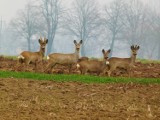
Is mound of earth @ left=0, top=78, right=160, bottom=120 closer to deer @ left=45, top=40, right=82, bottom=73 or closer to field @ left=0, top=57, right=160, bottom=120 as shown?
field @ left=0, top=57, right=160, bottom=120

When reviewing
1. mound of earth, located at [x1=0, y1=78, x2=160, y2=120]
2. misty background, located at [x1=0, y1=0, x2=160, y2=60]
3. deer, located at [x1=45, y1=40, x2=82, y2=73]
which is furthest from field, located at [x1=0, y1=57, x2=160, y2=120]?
misty background, located at [x1=0, y1=0, x2=160, y2=60]

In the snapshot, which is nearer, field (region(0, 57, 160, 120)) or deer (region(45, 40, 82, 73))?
field (region(0, 57, 160, 120))

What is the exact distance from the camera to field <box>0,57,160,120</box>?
31.3 feet

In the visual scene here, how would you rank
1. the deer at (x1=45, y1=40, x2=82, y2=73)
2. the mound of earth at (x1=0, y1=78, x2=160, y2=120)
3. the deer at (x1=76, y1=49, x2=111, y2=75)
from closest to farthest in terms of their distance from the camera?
the mound of earth at (x1=0, y1=78, x2=160, y2=120) → the deer at (x1=76, y1=49, x2=111, y2=75) → the deer at (x1=45, y1=40, x2=82, y2=73)

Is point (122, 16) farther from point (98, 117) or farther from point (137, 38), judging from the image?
point (98, 117)

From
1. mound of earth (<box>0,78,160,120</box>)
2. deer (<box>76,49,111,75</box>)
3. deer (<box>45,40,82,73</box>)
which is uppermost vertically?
deer (<box>45,40,82,73</box>)

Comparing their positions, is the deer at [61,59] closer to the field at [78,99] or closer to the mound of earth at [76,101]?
the field at [78,99]

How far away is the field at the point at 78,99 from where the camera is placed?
31.3 feet

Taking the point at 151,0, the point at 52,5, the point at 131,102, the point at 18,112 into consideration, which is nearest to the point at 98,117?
the point at 18,112

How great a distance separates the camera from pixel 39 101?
11.2m

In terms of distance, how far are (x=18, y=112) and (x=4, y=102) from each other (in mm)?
1414

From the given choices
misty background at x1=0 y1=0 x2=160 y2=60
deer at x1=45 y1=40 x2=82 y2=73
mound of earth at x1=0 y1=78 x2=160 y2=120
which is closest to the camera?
mound of earth at x1=0 y1=78 x2=160 y2=120

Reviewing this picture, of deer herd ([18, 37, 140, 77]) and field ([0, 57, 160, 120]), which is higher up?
deer herd ([18, 37, 140, 77])

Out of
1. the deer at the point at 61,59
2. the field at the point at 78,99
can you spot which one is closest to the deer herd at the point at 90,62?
the deer at the point at 61,59
